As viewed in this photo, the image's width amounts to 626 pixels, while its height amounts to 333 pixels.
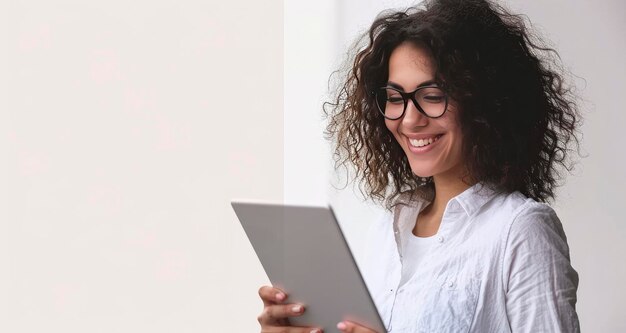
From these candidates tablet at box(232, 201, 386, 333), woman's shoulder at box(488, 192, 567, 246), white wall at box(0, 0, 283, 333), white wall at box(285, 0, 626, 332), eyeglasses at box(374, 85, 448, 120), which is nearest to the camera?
tablet at box(232, 201, 386, 333)

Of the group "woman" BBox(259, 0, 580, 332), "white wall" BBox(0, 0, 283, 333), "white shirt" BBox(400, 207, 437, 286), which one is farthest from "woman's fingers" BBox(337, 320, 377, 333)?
"white wall" BBox(0, 0, 283, 333)

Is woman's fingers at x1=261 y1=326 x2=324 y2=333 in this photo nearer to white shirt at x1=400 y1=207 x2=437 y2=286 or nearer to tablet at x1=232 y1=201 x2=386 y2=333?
tablet at x1=232 y1=201 x2=386 y2=333

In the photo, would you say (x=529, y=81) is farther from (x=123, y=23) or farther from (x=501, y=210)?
(x=123, y=23)

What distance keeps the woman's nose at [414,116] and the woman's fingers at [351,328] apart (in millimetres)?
386

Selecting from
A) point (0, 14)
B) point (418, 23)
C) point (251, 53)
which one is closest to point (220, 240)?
point (251, 53)

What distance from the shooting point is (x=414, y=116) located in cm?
161

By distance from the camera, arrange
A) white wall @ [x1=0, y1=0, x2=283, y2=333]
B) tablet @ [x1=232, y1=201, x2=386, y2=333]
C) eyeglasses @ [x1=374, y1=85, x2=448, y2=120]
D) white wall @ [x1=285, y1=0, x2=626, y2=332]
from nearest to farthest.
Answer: tablet @ [x1=232, y1=201, x2=386, y2=333] → eyeglasses @ [x1=374, y1=85, x2=448, y2=120] → white wall @ [x1=0, y1=0, x2=283, y2=333] → white wall @ [x1=285, y1=0, x2=626, y2=332]

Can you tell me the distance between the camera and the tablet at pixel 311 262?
1.37m

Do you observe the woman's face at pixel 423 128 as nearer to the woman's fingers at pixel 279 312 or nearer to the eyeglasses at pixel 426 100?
the eyeglasses at pixel 426 100

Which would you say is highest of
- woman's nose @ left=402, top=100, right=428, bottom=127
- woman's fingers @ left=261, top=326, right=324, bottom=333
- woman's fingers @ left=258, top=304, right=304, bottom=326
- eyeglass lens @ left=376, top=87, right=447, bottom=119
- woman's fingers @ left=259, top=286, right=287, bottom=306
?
eyeglass lens @ left=376, top=87, right=447, bottom=119

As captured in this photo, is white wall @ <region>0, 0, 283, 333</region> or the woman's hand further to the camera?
white wall @ <region>0, 0, 283, 333</region>

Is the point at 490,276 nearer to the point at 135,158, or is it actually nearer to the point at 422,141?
the point at 422,141

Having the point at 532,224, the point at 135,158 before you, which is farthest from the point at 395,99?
the point at 135,158

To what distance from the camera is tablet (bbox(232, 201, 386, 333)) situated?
1.37 metres
